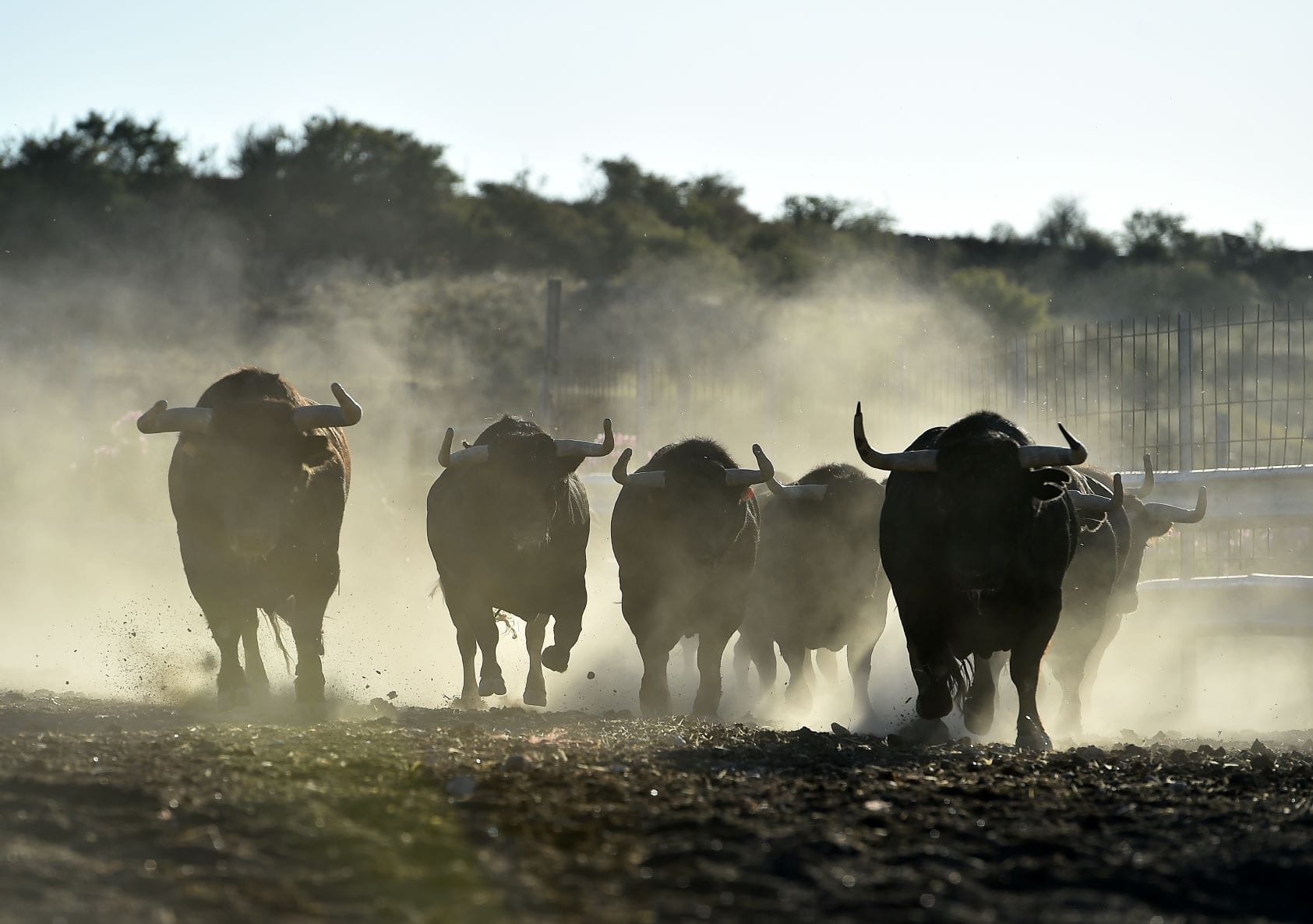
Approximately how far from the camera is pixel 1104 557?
11.5 metres

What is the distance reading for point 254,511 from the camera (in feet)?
30.3

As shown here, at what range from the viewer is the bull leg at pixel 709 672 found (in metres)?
11.1

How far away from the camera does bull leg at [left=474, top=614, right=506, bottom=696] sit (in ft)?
35.2

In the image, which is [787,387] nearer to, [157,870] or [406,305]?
[157,870]

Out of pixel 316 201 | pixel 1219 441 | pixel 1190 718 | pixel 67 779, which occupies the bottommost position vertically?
pixel 1190 718

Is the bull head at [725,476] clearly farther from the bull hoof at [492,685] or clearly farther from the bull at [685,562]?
the bull hoof at [492,685]

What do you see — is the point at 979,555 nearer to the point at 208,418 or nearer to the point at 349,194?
the point at 208,418

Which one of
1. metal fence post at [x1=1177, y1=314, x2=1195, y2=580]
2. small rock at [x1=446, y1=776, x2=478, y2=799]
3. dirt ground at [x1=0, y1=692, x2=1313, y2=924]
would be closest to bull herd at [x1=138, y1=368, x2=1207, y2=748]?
dirt ground at [x1=0, y1=692, x2=1313, y2=924]

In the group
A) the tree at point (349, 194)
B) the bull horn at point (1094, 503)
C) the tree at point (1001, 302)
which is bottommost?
the bull horn at point (1094, 503)

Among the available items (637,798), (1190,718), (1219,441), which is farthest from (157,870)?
(1219,441)

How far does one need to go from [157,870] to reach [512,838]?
104 cm

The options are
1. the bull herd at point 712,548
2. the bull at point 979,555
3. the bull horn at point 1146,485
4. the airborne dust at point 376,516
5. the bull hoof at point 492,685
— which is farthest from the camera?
the airborne dust at point 376,516

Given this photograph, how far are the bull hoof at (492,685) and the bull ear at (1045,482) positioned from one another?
3.66 m

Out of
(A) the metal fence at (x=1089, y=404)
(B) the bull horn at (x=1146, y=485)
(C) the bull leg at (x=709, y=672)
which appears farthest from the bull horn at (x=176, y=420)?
(A) the metal fence at (x=1089, y=404)
